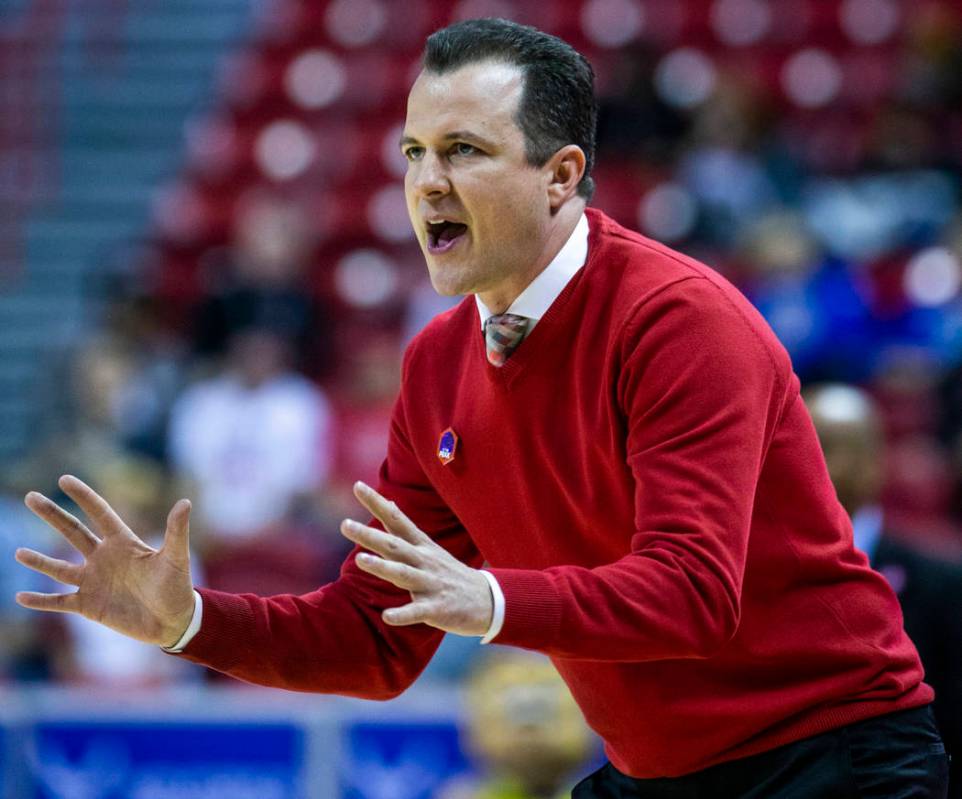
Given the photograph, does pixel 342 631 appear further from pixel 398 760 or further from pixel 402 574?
pixel 398 760

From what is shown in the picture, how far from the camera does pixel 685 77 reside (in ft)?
31.1

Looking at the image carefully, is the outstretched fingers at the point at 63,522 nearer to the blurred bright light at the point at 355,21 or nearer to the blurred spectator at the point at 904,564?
the blurred spectator at the point at 904,564

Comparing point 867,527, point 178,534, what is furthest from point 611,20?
point 178,534

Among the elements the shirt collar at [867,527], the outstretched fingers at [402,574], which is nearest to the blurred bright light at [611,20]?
the shirt collar at [867,527]

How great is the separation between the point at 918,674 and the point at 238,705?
10.6ft

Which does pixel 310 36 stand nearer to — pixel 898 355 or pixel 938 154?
pixel 938 154

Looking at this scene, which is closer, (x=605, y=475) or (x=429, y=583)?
(x=429, y=583)

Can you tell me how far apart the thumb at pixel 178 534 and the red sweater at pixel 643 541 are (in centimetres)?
16

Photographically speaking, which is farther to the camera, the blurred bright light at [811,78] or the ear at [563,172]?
the blurred bright light at [811,78]

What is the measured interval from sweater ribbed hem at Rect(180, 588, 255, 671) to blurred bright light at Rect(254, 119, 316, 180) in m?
7.63

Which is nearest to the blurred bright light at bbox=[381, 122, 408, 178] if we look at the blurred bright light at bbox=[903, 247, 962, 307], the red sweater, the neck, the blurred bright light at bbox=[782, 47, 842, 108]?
the blurred bright light at bbox=[782, 47, 842, 108]

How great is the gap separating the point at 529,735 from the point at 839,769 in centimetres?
184

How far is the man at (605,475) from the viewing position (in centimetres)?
244

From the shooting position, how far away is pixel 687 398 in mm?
2350
